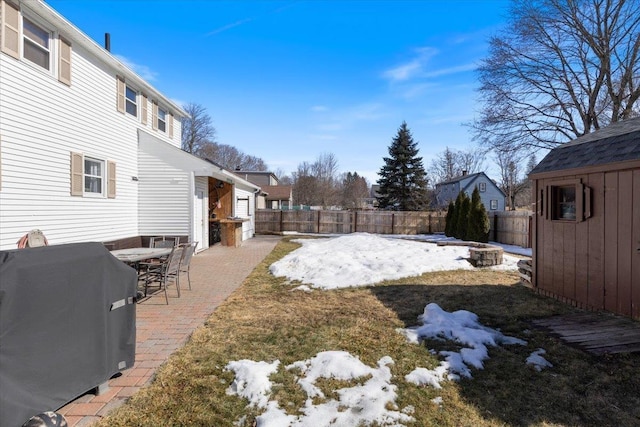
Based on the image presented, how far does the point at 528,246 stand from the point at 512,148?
23.0ft

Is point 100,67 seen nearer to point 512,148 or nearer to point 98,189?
point 98,189

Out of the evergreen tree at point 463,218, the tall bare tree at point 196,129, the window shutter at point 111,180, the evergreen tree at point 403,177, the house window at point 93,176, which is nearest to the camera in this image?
the house window at point 93,176

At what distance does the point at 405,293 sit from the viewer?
6523mm

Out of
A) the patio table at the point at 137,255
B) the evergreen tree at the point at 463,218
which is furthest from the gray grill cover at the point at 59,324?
the evergreen tree at the point at 463,218

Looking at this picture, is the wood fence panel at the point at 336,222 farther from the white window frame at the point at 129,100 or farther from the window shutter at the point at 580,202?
the window shutter at the point at 580,202

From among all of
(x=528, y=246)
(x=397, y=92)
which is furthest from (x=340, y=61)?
(x=528, y=246)

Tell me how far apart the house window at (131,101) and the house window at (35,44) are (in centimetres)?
322

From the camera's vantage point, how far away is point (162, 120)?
42.4ft

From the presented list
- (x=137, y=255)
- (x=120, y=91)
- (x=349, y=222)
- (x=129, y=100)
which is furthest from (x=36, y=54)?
(x=349, y=222)

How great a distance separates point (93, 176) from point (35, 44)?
318 centimetres

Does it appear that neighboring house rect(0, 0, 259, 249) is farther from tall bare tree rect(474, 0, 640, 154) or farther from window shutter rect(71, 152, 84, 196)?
tall bare tree rect(474, 0, 640, 154)

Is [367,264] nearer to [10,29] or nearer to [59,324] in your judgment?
[59,324]

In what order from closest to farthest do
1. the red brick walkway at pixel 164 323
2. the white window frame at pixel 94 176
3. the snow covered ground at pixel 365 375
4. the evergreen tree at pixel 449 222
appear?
the snow covered ground at pixel 365 375 → the red brick walkway at pixel 164 323 → the white window frame at pixel 94 176 → the evergreen tree at pixel 449 222

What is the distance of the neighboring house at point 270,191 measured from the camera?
131 feet
